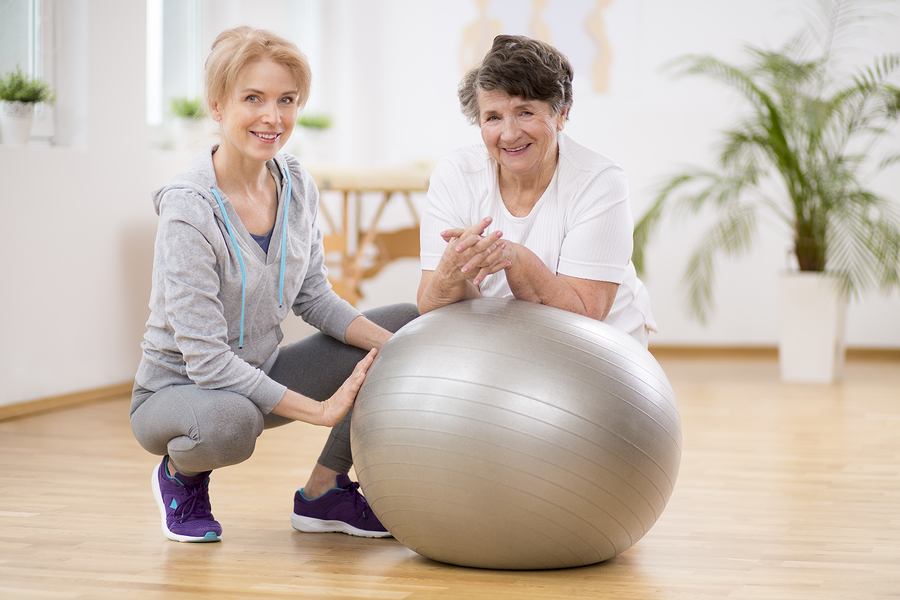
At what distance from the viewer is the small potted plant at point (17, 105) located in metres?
3.18

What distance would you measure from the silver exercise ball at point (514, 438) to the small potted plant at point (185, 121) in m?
2.76

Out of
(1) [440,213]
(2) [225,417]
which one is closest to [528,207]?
(1) [440,213]

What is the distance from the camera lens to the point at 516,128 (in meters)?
A: 1.79

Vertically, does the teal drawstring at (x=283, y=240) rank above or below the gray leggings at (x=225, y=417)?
above

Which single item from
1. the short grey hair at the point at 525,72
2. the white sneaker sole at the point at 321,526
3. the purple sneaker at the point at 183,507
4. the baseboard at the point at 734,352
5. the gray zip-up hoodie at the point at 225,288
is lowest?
the baseboard at the point at 734,352

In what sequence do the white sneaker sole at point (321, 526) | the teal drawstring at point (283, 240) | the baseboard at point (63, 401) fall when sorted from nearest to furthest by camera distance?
the teal drawstring at point (283, 240) < the white sneaker sole at point (321, 526) < the baseboard at point (63, 401)

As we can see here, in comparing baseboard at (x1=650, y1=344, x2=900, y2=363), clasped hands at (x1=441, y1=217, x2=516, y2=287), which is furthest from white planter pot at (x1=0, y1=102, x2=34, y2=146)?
baseboard at (x1=650, y1=344, x2=900, y2=363)

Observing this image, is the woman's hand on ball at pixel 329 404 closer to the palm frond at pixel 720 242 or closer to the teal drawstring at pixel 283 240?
the teal drawstring at pixel 283 240

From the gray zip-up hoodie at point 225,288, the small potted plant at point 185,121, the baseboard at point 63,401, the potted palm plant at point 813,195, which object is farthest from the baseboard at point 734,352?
the gray zip-up hoodie at point 225,288

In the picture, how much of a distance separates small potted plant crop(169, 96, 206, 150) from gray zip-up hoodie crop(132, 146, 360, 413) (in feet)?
7.47

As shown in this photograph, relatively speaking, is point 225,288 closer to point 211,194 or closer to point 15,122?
point 211,194

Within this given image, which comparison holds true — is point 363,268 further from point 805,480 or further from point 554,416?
point 554,416

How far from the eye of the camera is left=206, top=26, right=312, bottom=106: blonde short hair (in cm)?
176

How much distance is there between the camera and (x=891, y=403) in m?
3.79
